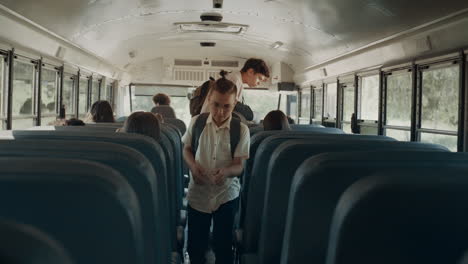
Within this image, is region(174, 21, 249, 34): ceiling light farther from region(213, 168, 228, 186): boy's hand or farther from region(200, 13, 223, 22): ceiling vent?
region(213, 168, 228, 186): boy's hand

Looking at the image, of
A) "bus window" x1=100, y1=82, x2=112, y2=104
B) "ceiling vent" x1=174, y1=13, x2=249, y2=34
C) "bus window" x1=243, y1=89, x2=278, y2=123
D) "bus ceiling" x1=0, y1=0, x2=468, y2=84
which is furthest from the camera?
"bus window" x1=243, y1=89, x2=278, y2=123

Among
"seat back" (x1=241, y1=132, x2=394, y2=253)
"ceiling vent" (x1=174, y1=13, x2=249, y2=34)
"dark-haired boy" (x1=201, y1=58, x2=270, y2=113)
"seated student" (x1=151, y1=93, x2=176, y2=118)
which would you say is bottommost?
"seat back" (x1=241, y1=132, x2=394, y2=253)

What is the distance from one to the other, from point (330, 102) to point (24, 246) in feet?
29.7

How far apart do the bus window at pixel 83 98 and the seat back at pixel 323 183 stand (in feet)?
26.0

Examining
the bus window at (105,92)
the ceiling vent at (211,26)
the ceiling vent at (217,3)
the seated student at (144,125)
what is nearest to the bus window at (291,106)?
the ceiling vent at (211,26)

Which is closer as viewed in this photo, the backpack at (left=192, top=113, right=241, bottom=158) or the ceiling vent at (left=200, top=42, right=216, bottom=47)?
the backpack at (left=192, top=113, right=241, bottom=158)

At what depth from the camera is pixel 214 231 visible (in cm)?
330

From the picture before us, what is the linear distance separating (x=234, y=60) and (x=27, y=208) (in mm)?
11959

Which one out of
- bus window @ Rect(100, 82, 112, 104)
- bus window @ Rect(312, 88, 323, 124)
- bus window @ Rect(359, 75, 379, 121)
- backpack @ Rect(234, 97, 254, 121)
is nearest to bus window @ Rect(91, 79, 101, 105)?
bus window @ Rect(100, 82, 112, 104)

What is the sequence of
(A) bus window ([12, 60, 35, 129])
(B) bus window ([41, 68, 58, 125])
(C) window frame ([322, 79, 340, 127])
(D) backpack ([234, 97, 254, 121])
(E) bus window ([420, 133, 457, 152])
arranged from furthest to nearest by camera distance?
1. (C) window frame ([322, 79, 340, 127])
2. (B) bus window ([41, 68, 58, 125])
3. (A) bus window ([12, 60, 35, 129])
4. (D) backpack ([234, 97, 254, 121])
5. (E) bus window ([420, 133, 457, 152])

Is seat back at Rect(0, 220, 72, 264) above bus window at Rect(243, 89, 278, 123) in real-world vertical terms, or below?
below

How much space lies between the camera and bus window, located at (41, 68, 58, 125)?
22.3 feet

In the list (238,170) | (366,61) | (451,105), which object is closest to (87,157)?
(238,170)

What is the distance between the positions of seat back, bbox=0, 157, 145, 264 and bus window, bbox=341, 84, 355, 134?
7241 mm
